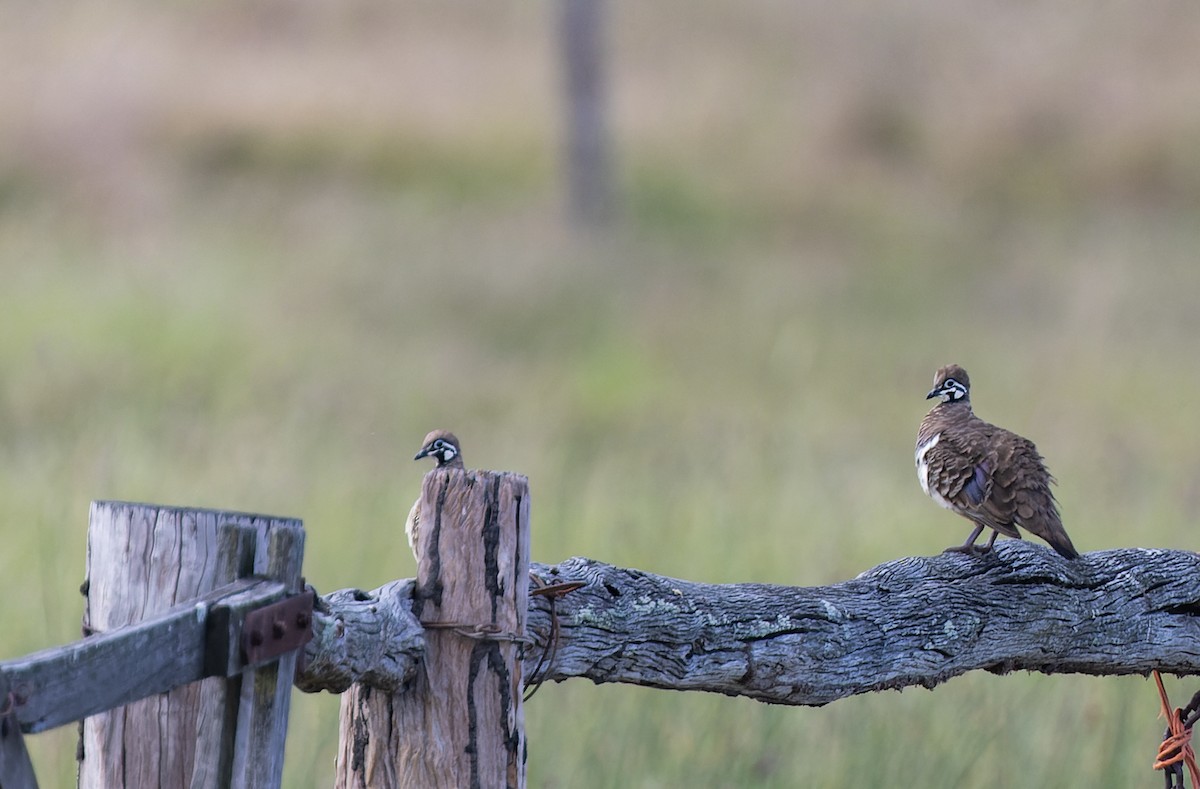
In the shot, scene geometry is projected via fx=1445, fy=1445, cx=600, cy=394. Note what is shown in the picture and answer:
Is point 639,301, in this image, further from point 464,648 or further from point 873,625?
point 464,648

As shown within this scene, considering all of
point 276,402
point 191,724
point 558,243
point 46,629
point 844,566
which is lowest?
point 191,724

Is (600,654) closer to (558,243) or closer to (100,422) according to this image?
(100,422)

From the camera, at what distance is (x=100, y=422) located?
8266 mm

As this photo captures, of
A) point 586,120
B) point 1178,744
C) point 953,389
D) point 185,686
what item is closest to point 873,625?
point 1178,744

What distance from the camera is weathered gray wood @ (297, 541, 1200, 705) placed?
2504 mm

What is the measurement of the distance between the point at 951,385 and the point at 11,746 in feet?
8.76

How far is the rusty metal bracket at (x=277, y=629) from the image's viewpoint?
199 centimetres

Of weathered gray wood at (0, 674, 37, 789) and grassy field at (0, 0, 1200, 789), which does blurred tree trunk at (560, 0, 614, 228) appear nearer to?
grassy field at (0, 0, 1200, 789)

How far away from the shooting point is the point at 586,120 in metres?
18.8

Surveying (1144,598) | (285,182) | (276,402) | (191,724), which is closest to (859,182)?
(285,182)

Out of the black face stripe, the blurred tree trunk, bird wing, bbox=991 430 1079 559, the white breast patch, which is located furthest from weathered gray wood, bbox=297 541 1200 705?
the blurred tree trunk

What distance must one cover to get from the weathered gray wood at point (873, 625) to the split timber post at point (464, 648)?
0.06 m

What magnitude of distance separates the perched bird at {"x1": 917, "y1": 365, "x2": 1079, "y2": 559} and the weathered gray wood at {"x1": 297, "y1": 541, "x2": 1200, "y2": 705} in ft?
0.44

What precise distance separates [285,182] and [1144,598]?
16257mm
